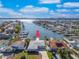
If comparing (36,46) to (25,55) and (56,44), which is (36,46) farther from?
(56,44)

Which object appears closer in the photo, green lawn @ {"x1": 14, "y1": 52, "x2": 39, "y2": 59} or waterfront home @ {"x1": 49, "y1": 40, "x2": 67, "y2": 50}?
green lawn @ {"x1": 14, "y1": 52, "x2": 39, "y2": 59}

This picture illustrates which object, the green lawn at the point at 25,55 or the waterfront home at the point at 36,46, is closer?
the green lawn at the point at 25,55

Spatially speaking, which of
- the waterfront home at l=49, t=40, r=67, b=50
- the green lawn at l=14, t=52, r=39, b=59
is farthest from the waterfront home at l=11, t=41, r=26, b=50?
the waterfront home at l=49, t=40, r=67, b=50

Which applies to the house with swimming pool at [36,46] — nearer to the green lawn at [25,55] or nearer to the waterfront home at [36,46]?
the waterfront home at [36,46]

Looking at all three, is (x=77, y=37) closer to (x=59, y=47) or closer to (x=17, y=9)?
(x=59, y=47)

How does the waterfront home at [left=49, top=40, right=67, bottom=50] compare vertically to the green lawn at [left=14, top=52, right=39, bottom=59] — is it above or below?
above

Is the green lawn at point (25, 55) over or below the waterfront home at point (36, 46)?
below

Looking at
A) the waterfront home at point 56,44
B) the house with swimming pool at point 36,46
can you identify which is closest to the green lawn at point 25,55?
the house with swimming pool at point 36,46

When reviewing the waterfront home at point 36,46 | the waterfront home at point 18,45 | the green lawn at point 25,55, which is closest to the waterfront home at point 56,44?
Result: the waterfront home at point 36,46

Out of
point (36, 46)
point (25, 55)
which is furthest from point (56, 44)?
point (25, 55)

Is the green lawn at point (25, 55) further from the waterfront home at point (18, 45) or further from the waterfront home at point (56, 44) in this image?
the waterfront home at point (56, 44)

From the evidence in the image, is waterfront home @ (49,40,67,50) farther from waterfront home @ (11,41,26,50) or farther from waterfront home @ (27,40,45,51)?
waterfront home @ (11,41,26,50)
